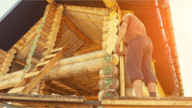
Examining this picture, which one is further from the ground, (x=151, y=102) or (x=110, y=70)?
(x=110, y=70)

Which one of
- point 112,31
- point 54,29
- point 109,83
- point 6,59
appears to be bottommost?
point 109,83

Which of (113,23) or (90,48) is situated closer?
(113,23)

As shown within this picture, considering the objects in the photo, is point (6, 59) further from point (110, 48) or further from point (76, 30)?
point (110, 48)

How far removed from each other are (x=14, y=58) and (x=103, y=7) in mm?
4849

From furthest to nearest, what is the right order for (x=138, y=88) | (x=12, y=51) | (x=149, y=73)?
(x=12, y=51) → (x=149, y=73) → (x=138, y=88)

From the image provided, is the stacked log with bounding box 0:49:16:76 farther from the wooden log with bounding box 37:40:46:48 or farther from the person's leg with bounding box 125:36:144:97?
the person's leg with bounding box 125:36:144:97

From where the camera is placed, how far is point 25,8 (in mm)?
6836

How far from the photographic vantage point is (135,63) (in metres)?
2.13

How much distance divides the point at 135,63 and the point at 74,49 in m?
7.34

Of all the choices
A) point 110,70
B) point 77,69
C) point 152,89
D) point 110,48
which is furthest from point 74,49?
point 152,89

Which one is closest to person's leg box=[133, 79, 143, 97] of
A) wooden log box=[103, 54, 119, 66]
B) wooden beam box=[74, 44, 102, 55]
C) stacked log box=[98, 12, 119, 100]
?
stacked log box=[98, 12, 119, 100]

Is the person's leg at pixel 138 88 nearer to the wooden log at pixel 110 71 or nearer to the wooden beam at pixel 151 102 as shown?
the wooden beam at pixel 151 102

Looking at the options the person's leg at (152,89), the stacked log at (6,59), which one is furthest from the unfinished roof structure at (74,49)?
the person's leg at (152,89)

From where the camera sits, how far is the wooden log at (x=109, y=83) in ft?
11.9
